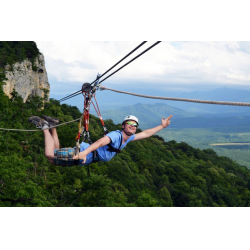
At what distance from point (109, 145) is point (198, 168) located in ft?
240

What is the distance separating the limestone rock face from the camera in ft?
149

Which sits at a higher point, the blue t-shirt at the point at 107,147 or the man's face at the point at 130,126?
the man's face at the point at 130,126

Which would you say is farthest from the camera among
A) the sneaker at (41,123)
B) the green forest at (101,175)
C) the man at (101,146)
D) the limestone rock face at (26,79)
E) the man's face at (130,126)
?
the limestone rock face at (26,79)

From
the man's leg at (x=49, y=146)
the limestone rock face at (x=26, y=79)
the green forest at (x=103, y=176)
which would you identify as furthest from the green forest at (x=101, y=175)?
the limestone rock face at (x=26, y=79)

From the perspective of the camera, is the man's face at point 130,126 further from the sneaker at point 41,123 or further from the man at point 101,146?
the sneaker at point 41,123

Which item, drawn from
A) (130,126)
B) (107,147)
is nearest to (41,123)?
(107,147)

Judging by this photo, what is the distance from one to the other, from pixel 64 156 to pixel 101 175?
25142 mm

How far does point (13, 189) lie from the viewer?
18000 millimetres

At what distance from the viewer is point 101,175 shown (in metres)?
29.7

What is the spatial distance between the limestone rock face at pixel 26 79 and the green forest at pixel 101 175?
4.27 ft

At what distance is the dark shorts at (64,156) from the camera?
4.94 m
